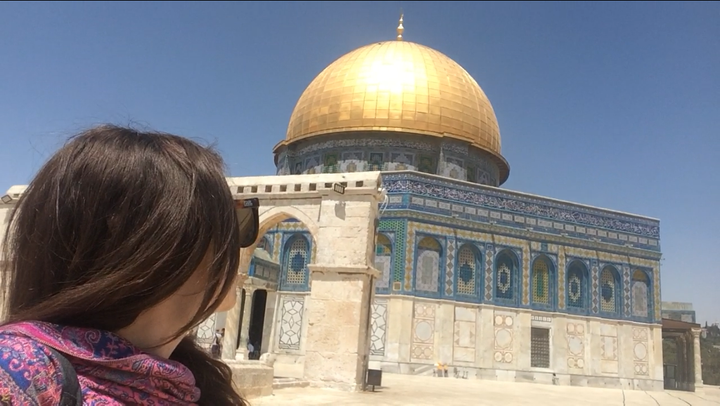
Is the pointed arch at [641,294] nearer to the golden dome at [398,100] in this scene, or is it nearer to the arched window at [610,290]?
the arched window at [610,290]

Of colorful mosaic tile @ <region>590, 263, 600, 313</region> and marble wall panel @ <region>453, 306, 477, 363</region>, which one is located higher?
colorful mosaic tile @ <region>590, 263, 600, 313</region>

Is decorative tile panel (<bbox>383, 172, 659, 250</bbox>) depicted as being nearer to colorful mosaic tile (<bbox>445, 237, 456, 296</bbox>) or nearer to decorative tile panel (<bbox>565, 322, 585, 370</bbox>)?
colorful mosaic tile (<bbox>445, 237, 456, 296</bbox>)

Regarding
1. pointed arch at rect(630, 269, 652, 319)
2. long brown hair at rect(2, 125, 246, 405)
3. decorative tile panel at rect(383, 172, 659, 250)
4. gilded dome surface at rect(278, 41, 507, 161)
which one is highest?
gilded dome surface at rect(278, 41, 507, 161)

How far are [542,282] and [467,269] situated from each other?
285 cm

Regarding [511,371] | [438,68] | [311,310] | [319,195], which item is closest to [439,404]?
[311,310]

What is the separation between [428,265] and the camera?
61.3 feet

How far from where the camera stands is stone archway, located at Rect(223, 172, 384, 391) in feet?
31.7

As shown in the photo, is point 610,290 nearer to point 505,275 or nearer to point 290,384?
point 505,275

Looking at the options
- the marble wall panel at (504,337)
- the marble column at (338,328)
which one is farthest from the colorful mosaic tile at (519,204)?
the marble column at (338,328)

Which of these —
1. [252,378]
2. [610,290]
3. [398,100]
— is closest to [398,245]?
[398,100]

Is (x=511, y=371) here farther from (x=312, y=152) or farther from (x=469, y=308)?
(x=312, y=152)

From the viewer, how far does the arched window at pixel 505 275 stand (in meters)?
19.3

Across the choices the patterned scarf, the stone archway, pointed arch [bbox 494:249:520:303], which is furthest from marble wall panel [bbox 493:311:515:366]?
the patterned scarf

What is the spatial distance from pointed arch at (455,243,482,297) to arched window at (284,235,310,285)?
5050 mm
